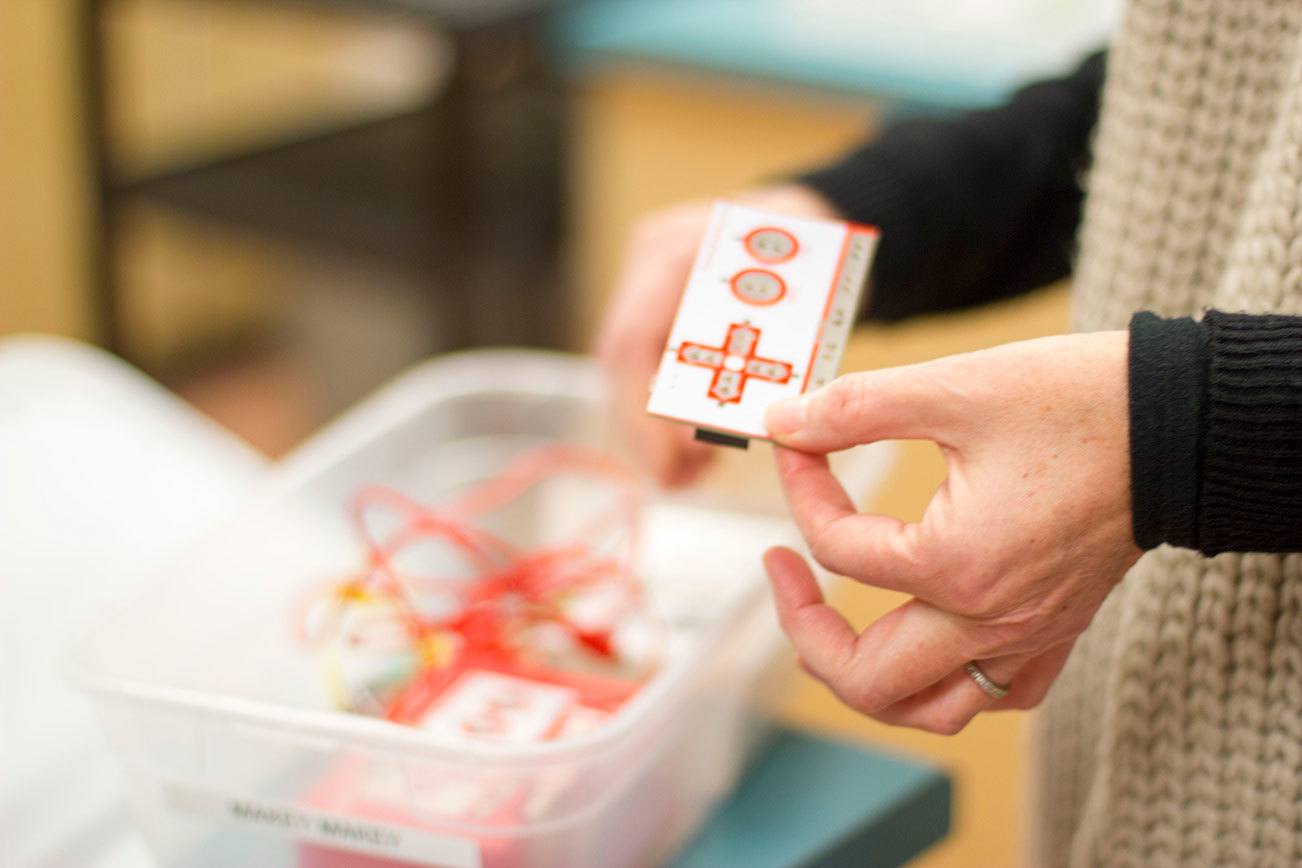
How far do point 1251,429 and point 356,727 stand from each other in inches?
11.4

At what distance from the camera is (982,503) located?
1.36 ft

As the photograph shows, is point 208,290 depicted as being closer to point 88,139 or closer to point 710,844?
point 88,139

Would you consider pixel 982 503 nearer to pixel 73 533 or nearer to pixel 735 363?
pixel 735 363

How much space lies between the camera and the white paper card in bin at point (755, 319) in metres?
0.46

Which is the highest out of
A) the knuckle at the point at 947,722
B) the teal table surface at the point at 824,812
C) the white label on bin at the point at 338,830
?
the knuckle at the point at 947,722

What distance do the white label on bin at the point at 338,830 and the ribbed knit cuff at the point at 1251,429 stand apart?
26 centimetres

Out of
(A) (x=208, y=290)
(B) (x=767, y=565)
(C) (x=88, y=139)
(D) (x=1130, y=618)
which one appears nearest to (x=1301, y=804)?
(D) (x=1130, y=618)

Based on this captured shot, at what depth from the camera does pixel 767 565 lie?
492mm

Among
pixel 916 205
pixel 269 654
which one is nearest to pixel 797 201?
pixel 916 205

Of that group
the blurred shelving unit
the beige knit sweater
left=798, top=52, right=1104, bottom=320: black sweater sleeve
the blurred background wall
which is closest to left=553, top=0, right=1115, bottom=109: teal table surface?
the blurred background wall

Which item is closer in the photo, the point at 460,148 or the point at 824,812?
the point at 824,812

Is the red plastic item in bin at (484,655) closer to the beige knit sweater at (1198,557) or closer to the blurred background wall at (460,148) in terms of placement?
the beige knit sweater at (1198,557)

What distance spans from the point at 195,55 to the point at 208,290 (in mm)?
348

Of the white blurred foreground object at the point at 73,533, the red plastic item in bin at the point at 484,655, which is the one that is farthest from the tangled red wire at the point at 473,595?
the white blurred foreground object at the point at 73,533
